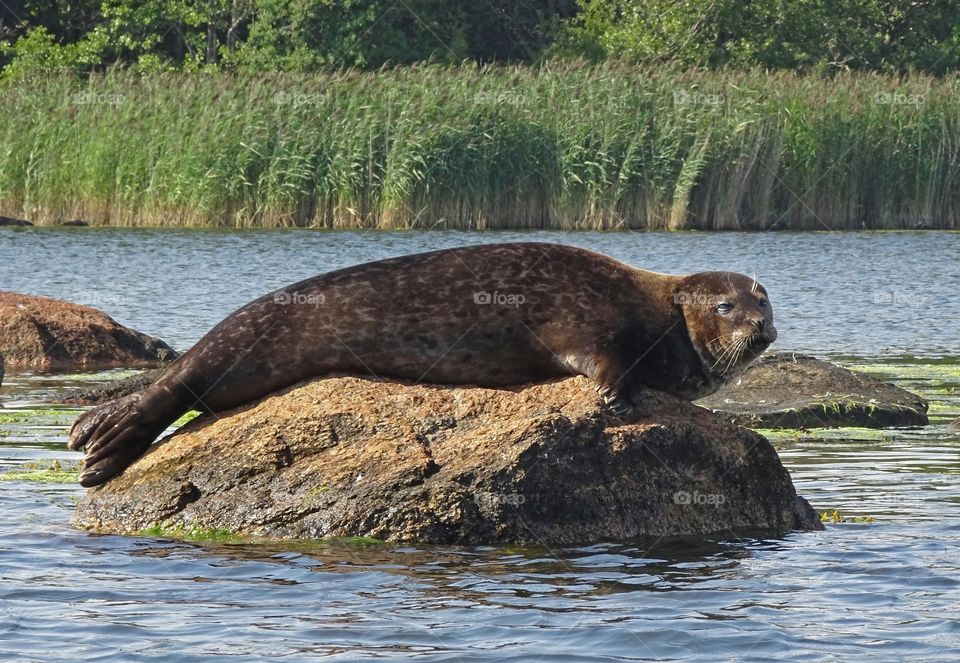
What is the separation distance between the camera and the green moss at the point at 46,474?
9250mm

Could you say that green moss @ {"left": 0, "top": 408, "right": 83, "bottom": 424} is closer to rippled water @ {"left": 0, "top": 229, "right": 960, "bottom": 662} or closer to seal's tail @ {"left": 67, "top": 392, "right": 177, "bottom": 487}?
rippled water @ {"left": 0, "top": 229, "right": 960, "bottom": 662}

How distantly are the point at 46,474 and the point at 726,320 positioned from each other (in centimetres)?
394

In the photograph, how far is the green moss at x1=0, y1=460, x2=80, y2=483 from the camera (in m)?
9.25

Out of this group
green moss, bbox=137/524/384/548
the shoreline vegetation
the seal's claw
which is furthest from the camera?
the shoreline vegetation

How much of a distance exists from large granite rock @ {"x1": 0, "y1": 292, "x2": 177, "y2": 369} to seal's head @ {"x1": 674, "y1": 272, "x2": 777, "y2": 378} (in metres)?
8.01

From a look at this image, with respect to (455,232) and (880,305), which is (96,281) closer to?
(455,232)

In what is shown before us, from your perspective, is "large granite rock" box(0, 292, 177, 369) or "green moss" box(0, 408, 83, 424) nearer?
"green moss" box(0, 408, 83, 424)

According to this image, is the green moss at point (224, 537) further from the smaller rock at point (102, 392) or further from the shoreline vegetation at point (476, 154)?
the shoreline vegetation at point (476, 154)

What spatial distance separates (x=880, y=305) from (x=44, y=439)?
13.1 meters

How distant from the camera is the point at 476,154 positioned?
29125 millimetres

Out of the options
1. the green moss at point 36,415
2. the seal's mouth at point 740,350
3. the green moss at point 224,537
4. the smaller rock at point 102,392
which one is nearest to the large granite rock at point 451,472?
the green moss at point 224,537

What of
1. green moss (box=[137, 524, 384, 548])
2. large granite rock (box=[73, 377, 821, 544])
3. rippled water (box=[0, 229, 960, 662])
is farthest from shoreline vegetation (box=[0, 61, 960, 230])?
green moss (box=[137, 524, 384, 548])

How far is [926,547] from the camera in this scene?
756 cm

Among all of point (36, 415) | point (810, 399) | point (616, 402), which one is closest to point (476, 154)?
point (810, 399)
